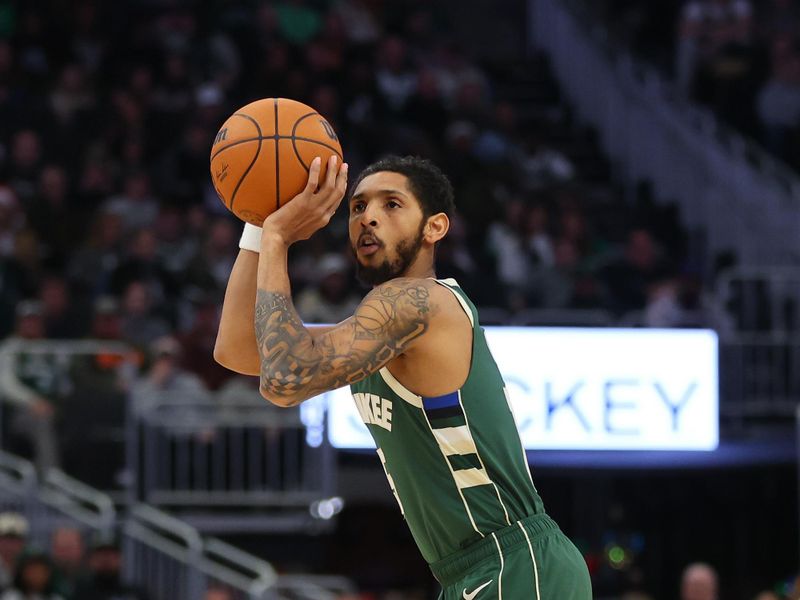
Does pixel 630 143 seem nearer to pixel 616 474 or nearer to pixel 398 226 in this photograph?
pixel 616 474

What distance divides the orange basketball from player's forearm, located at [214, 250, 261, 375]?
19 cm

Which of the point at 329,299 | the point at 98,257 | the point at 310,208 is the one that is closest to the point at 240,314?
the point at 310,208

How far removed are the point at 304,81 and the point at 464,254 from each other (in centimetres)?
292

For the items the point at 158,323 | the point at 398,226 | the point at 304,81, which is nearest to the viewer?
the point at 398,226

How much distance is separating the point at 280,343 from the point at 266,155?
2.05 ft

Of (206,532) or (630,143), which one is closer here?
(206,532)

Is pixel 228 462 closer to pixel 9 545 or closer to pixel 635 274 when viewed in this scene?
pixel 9 545

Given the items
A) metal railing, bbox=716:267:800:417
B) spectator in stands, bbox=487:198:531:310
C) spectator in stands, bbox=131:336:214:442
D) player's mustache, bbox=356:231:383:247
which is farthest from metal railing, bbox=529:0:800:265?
player's mustache, bbox=356:231:383:247

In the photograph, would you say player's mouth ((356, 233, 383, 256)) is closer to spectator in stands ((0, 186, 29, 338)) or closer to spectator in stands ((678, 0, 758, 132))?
spectator in stands ((0, 186, 29, 338))

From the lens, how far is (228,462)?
13211 millimetres

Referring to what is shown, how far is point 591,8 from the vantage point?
71.5 feet

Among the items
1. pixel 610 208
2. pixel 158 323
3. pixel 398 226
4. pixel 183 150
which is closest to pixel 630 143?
pixel 610 208

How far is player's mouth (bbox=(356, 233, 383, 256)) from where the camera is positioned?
4.70 m

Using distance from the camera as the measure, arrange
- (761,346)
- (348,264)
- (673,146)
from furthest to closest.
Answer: (673,146), (348,264), (761,346)
